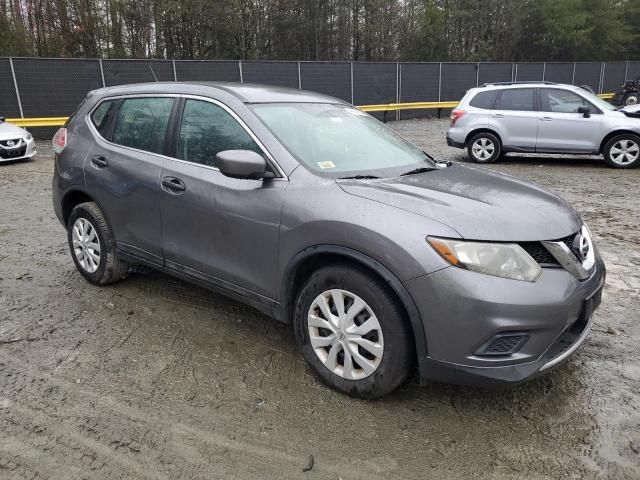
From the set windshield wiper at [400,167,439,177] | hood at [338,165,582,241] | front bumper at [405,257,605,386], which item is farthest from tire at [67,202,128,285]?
front bumper at [405,257,605,386]

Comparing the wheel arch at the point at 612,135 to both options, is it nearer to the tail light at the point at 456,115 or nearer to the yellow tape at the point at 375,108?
the tail light at the point at 456,115

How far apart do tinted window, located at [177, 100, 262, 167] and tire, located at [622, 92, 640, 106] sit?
25866 mm

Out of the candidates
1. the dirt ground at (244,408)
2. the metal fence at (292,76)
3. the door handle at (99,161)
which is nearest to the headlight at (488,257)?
the dirt ground at (244,408)

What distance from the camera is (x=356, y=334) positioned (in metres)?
2.76

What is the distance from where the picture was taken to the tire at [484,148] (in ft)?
36.2

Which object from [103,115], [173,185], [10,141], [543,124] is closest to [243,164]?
[173,185]

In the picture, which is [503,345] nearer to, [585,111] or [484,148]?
[585,111]

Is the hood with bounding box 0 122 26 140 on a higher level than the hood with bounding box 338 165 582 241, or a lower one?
lower

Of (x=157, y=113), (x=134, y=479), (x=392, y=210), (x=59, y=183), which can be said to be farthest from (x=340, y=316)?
(x=59, y=183)

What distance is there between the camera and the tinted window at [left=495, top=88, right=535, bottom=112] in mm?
10602

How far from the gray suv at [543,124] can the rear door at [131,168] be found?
8.59 metres

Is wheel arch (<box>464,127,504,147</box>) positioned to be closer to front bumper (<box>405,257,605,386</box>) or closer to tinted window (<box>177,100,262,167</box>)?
tinted window (<box>177,100,262,167</box>)

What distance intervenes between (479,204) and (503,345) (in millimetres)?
748

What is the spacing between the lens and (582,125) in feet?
33.1
